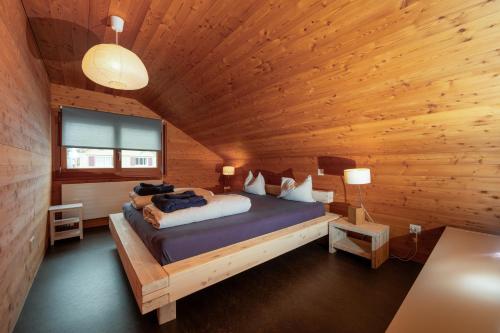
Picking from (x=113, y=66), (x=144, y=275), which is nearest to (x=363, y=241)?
(x=144, y=275)

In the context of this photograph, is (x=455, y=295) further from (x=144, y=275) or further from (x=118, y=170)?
(x=118, y=170)

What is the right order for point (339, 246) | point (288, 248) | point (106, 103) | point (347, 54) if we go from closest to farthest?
1. point (347, 54)
2. point (288, 248)
3. point (339, 246)
4. point (106, 103)

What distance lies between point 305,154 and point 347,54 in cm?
187

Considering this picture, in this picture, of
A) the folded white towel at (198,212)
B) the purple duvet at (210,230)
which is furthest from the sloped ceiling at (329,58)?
the folded white towel at (198,212)

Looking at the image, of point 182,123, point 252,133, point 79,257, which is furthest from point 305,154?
point 79,257

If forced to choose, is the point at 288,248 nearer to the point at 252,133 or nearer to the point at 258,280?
the point at 258,280

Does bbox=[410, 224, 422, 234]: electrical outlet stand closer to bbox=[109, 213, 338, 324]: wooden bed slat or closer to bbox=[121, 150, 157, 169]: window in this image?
bbox=[109, 213, 338, 324]: wooden bed slat

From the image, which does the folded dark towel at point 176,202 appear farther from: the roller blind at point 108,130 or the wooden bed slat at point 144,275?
the roller blind at point 108,130

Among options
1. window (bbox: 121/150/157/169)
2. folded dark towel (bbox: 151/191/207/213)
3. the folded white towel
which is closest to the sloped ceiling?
the folded white towel

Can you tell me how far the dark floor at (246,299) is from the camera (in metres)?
1.53

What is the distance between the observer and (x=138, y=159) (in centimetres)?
430

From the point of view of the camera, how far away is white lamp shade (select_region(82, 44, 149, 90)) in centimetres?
147

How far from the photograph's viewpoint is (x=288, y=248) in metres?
2.26

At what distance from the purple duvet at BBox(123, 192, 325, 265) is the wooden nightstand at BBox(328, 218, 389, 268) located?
42 centimetres
